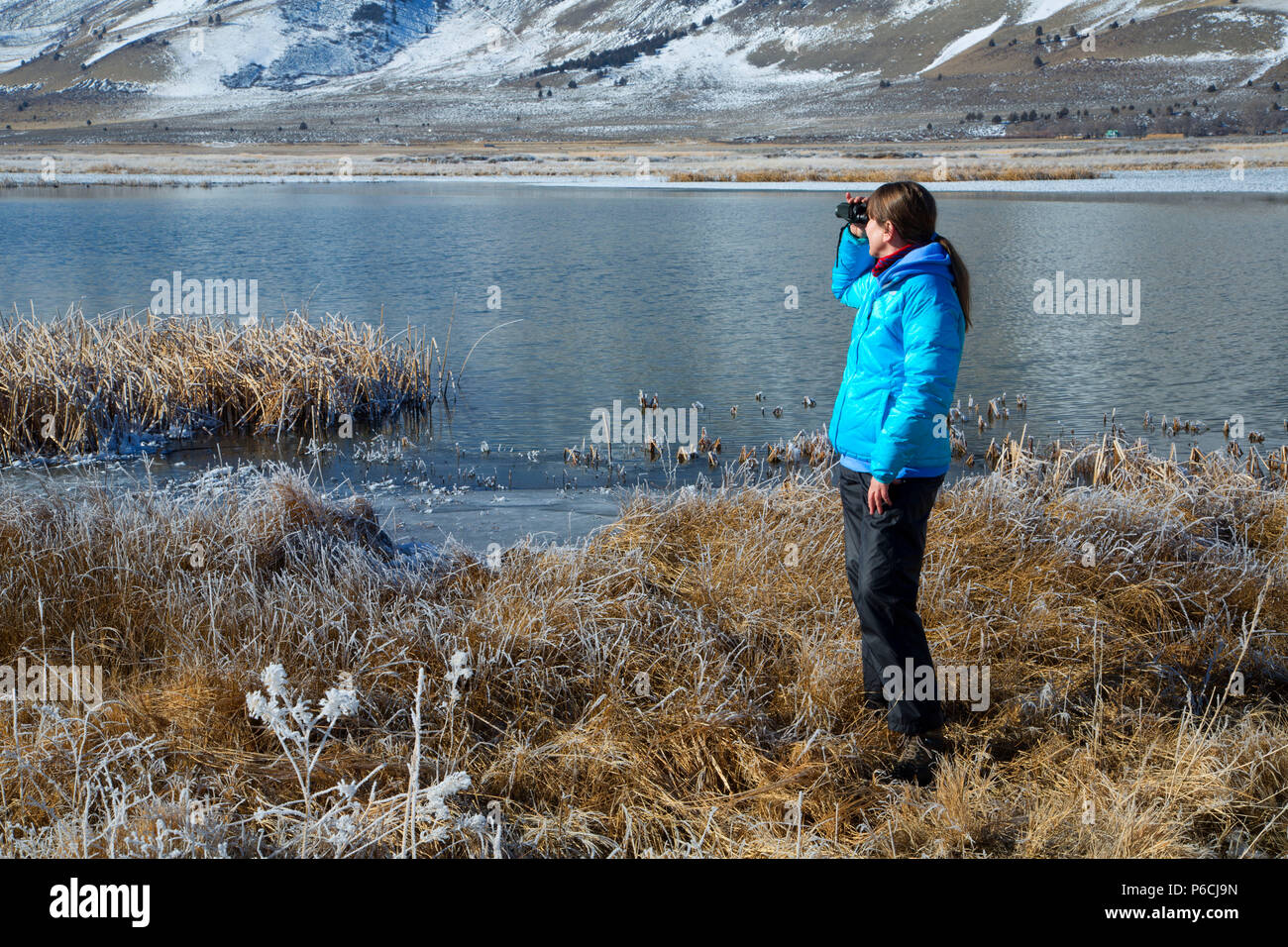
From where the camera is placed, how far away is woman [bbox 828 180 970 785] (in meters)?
3.50

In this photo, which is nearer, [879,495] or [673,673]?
[879,495]

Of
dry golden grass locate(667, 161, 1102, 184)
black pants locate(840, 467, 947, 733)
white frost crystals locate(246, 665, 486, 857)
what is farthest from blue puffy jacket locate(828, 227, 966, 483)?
dry golden grass locate(667, 161, 1102, 184)

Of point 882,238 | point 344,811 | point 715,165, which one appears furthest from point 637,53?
point 344,811

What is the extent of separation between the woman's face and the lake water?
315 centimetres

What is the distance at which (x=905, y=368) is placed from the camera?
3.57m

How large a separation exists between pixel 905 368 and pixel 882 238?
17.7 inches

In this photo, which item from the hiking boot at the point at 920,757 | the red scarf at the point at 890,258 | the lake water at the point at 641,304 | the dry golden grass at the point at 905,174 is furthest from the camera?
the dry golden grass at the point at 905,174

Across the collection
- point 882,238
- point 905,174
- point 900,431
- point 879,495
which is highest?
point 905,174

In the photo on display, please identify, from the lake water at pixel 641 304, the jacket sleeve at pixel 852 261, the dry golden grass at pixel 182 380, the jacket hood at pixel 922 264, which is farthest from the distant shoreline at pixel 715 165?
the jacket hood at pixel 922 264

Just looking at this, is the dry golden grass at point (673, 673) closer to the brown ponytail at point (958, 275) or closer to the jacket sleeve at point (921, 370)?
the jacket sleeve at point (921, 370)

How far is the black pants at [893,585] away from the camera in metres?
3.67

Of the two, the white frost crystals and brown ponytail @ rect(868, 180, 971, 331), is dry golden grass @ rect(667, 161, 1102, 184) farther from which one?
the white frost crystals

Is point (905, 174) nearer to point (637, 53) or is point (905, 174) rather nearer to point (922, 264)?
point (922, 264)

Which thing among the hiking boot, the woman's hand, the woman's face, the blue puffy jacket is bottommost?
the hiking boot
